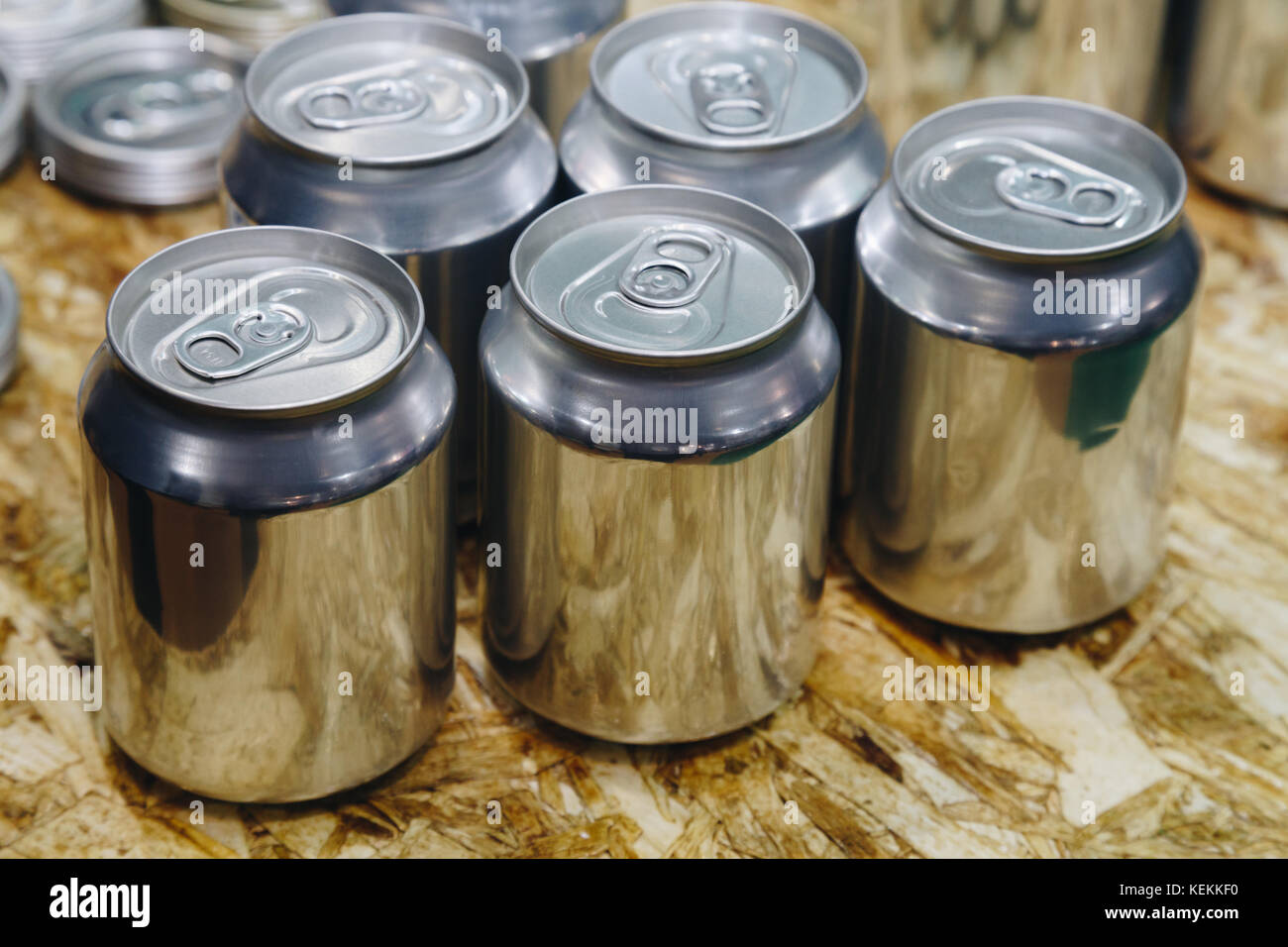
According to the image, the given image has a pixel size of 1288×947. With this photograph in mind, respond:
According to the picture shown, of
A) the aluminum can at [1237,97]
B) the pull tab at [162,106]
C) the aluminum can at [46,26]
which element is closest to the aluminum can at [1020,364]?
the aluminum can at [1237,97]

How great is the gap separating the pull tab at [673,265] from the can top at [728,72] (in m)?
0.13

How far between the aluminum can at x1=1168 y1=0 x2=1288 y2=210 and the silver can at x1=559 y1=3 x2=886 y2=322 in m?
0.67

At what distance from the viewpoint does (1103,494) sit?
151 centimetres

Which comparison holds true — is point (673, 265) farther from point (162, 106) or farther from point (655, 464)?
point (162, 106)

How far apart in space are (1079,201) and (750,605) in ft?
1.47

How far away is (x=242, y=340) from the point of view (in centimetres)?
129

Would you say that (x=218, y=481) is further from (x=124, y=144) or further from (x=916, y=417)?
(x=124, y=144)

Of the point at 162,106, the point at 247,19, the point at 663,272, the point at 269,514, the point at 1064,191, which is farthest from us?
the point at 247,19

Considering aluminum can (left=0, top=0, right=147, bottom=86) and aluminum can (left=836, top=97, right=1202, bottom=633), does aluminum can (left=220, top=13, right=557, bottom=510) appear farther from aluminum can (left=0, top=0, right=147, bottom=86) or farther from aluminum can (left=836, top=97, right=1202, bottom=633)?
aluminum can (left=0, top=0, right=147, bottom=86)

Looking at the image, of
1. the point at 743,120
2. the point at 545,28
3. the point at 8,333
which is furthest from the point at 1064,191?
the point at 8,333

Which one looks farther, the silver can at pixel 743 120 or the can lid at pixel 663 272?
the silver can at pixel 743 120

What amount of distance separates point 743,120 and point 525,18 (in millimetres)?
317

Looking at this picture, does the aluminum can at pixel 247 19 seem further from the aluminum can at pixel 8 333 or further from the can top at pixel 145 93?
the aluminum can at pixel 8 333

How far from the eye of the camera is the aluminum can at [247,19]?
7.57 feet
